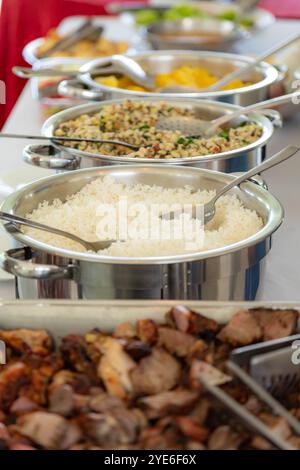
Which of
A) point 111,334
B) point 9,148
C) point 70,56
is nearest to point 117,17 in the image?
point 70,56

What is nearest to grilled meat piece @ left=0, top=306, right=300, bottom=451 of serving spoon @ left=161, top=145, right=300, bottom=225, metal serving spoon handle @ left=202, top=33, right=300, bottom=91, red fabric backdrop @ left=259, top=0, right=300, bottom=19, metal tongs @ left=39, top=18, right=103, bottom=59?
serving spoon @ left=161, top=145, right=300, bottom=225

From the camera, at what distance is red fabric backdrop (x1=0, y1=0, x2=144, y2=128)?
3.64 meters

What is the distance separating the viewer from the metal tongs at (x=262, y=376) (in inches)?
32.0

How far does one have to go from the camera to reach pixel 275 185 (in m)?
1.98

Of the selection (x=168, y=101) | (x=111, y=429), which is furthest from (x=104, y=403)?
(x=168, y=101)

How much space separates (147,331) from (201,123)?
3.37ft

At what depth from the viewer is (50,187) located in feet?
4.74

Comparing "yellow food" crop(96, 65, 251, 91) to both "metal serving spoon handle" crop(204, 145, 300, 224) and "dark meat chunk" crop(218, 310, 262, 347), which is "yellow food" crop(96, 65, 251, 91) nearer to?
"metal serving spoon handle" crop(204, 145, 300, 224)

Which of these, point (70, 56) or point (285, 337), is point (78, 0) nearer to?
point (70, 56)

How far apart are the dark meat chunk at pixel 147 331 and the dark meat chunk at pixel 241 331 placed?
0.07 metres

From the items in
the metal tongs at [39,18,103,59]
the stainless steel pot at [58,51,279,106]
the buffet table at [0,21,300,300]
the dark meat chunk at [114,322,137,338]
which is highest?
the dark meat chunk at [114,322,137,338]

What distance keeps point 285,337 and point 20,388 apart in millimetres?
293

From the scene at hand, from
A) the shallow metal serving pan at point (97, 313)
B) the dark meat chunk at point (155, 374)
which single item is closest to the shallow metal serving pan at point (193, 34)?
the shallow metal serving pan at point (97, 313)

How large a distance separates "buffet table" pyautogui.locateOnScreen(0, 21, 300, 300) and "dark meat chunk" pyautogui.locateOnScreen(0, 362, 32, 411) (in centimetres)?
48
